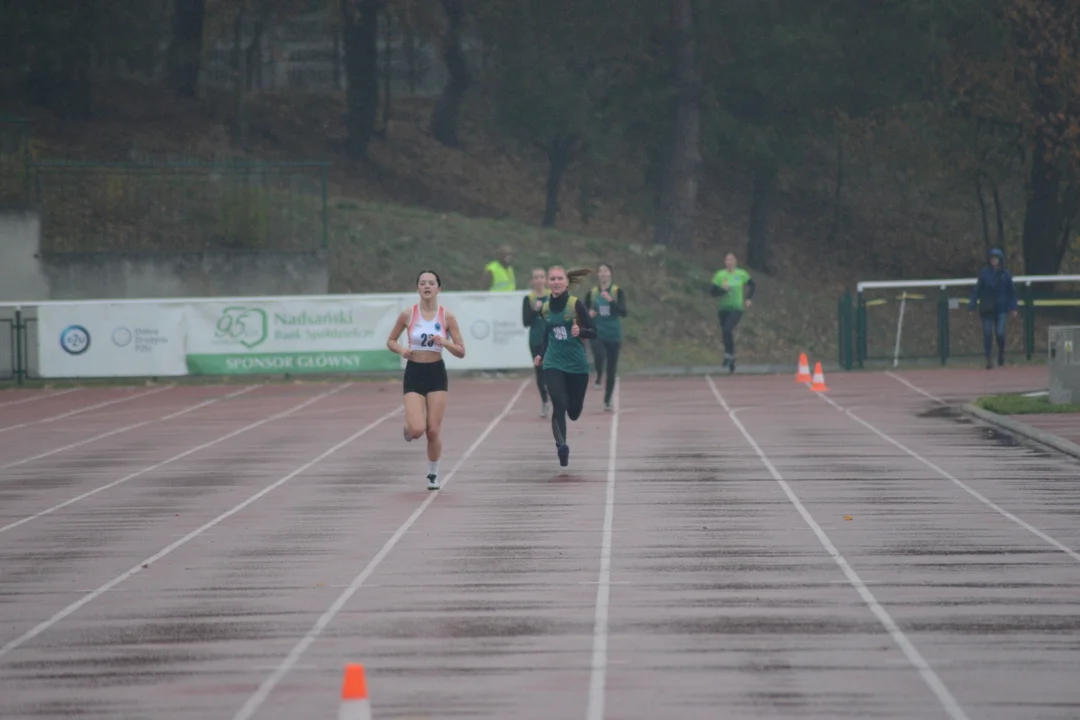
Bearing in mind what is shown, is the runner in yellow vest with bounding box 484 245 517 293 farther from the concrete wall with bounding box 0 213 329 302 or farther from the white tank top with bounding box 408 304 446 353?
the white tank top with bounding box 408 304 446 353

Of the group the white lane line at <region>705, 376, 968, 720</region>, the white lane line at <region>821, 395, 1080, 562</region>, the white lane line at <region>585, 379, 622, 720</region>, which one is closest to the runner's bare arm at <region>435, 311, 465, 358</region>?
the white lane line at <region>585, 379, 622, 720</region>

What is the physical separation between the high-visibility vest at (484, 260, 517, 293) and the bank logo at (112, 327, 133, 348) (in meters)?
6.20

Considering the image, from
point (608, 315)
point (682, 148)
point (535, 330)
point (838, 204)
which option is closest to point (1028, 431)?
point (608, 315)

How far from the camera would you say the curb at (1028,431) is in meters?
17.7

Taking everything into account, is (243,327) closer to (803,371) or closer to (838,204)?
(803,371)

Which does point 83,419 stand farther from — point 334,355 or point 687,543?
point 687,543

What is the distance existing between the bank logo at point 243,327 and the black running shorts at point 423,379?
14.7m

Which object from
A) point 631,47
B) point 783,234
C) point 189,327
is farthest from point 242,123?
point 189,327

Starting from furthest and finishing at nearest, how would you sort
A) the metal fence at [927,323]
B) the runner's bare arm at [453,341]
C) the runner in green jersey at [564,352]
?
the metal fence at [927,323] < the runner in green jersey at [564,352] < the runner's bare arm at [453,341]

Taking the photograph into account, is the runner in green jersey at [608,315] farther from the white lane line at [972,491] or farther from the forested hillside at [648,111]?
the forested hillside at [648,111]

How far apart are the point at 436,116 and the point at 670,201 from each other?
13.7 meters

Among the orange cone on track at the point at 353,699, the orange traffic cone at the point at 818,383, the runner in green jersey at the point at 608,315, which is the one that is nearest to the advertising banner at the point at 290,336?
the orange traffic cone at the point at 818,383

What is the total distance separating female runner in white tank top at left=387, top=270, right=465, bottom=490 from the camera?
15.0 meters

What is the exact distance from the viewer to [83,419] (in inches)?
941
